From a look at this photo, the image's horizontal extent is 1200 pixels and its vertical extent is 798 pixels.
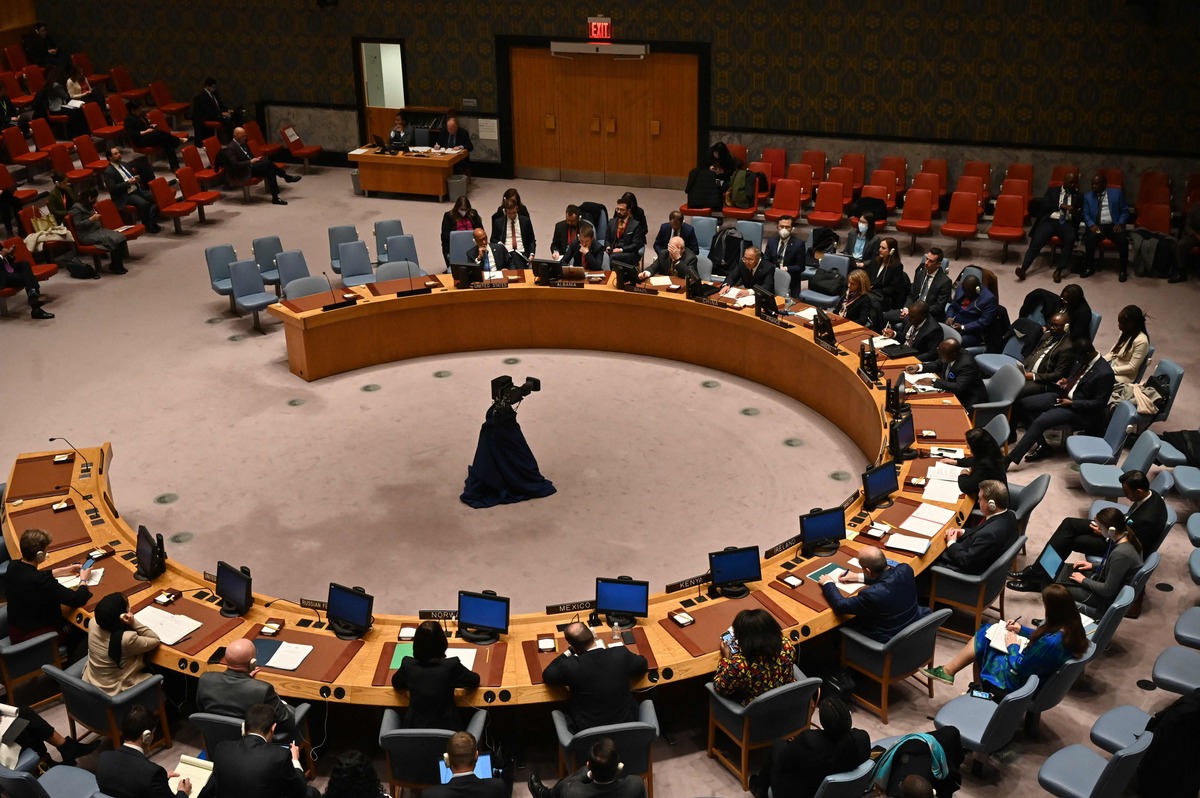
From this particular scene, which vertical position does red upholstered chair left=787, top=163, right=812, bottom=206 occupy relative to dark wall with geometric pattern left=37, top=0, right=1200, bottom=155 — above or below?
below

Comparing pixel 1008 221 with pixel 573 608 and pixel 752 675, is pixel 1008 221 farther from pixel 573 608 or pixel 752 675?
pixel 752 675

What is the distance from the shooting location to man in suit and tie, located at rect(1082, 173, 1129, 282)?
601 inches

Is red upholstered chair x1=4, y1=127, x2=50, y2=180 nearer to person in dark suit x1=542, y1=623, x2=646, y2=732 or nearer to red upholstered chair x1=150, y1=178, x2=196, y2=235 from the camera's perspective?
red upholstered chair x1=150, y1=178, x2=196, y2=235

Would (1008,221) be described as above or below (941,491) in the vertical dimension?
above

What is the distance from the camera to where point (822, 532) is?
27.0 feet

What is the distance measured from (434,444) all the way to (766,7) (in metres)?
10.2

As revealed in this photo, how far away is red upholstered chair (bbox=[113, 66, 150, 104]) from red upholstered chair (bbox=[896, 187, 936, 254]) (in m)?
14.2

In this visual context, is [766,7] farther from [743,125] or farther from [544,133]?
[544,133]

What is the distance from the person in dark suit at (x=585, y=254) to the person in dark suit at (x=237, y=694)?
8.08 meters

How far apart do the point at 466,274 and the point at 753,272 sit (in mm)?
3326

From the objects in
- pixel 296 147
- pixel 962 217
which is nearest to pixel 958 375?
pixel 962 217

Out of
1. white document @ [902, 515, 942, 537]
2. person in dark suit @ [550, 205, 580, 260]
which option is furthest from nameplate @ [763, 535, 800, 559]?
person in dark suit @ [550, 205, 580, 260]

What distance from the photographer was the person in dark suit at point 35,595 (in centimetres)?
761

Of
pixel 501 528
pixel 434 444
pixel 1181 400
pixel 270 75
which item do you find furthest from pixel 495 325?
pixel 270 75
